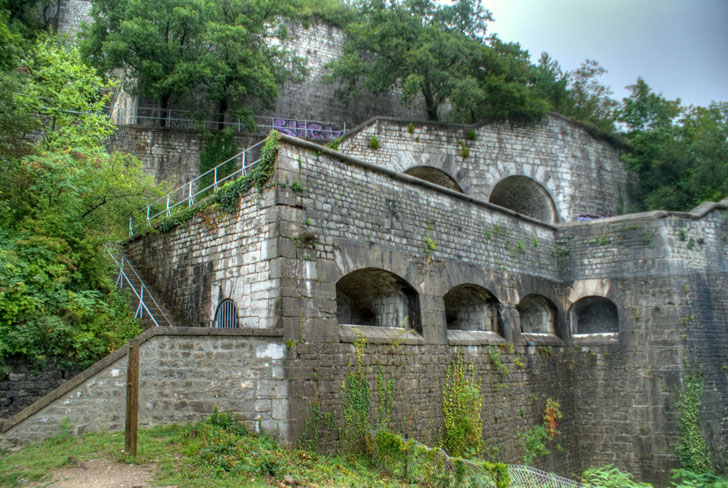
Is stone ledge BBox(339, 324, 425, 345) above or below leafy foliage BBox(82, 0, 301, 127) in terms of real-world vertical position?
below

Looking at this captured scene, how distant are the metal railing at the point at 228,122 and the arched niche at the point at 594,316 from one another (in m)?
11.0

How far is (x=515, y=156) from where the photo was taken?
20797 mm

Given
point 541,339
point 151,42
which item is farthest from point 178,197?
point 541,339

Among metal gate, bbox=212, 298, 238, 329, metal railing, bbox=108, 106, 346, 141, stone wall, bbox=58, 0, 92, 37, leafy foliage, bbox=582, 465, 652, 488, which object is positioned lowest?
leafy foliage, bbox=582, 465, 652, 488

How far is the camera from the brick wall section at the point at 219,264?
9.25 m

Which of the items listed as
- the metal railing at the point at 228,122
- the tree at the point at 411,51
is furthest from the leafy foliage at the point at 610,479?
the metal railing at the point at 228,122

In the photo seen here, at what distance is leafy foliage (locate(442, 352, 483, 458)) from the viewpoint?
11.1 m

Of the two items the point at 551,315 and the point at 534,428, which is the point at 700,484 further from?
the point at 551,315

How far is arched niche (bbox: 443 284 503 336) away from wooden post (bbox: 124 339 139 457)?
795 cm

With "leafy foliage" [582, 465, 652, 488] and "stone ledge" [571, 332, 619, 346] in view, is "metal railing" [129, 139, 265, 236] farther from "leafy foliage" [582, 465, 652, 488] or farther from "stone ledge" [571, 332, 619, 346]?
"leafy foliage" [582, 465, 652, 488]

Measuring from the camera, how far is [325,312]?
932 cm

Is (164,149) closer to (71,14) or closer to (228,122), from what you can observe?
(228,122)

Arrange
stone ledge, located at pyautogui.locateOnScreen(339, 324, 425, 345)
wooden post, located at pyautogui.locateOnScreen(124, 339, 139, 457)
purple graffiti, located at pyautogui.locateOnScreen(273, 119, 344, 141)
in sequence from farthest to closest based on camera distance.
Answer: purple graffiti, located at pyautogui.locateOnScreen(273, 119, 344, 141), stone ledge, located at pyautogui.locateOnScreen(339, 324, 425, 345), wooden post, located at pyautogui.locateOnScreen(124, 339, 139, 457)

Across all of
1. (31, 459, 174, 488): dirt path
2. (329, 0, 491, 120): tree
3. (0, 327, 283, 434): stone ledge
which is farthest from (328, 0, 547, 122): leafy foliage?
(31, 459, 174, 488): dirt path
